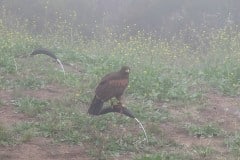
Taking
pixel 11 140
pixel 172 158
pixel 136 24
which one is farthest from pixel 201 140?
pixel 136 24

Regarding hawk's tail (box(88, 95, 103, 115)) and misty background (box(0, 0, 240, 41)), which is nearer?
hawk's tail (box(88, 95, 103, 115))

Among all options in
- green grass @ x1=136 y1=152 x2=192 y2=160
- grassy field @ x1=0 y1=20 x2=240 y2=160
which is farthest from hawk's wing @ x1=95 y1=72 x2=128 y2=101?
green grass @ x1=136 y1=152 x2=192 y2=160

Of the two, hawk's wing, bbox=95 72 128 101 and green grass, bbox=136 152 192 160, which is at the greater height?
hawk's wing, bbox=95 72 128 101

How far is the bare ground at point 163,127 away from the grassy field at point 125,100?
12 millimetres

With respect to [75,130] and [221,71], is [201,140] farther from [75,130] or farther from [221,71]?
[221,71]

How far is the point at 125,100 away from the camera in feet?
27.1

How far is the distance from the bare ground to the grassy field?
12 millimetres

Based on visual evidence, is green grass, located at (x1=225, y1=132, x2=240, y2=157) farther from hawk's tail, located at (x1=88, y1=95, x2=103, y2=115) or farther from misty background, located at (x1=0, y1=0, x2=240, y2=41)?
misty background, located at (x1=0, y1=0, x2=240, y2=41)

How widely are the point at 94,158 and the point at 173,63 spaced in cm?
549

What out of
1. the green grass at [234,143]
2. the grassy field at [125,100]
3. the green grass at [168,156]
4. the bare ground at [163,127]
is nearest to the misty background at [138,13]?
the grassy field at [125,100]

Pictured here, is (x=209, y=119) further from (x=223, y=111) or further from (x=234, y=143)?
(x=234, y=143)

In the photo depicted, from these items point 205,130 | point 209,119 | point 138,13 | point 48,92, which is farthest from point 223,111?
point 138,13

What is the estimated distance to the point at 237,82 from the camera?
9.46m

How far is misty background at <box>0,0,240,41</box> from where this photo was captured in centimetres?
1720
